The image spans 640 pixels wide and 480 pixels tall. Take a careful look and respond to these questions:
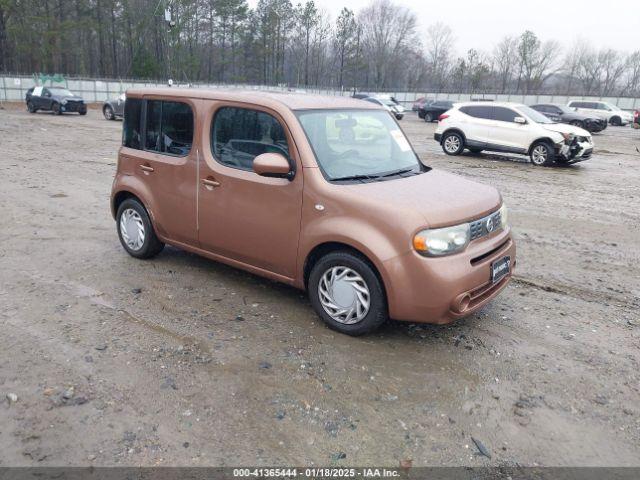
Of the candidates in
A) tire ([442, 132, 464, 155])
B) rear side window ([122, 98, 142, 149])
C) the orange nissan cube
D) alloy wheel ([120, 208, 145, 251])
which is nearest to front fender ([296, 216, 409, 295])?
the orange nissan cube

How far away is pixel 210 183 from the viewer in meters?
4.69

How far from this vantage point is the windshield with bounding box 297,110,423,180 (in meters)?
4.22

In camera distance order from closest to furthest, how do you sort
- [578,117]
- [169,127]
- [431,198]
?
1. [431,198]
2. [169,127]
3. [578,117]

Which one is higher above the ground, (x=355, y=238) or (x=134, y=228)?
(x=355, y=238)

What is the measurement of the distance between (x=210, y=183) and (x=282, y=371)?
77.2 inches

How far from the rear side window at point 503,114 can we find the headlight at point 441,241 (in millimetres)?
12630

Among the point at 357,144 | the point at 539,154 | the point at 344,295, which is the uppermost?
the point at 357,144

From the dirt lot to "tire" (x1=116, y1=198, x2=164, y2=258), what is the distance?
170 millimetres

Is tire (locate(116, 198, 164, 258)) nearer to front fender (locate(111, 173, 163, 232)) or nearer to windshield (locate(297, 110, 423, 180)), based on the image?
front fender (locate(111, 173, 163, 232))

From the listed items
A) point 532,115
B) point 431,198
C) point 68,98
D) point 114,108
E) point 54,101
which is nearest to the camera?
point 431,198

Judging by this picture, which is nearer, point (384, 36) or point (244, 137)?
point (244, 137)

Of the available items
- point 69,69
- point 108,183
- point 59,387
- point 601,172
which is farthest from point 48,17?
point 59,387

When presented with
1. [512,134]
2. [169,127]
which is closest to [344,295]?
[169,127]

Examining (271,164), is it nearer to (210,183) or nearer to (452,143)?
(210,183)
